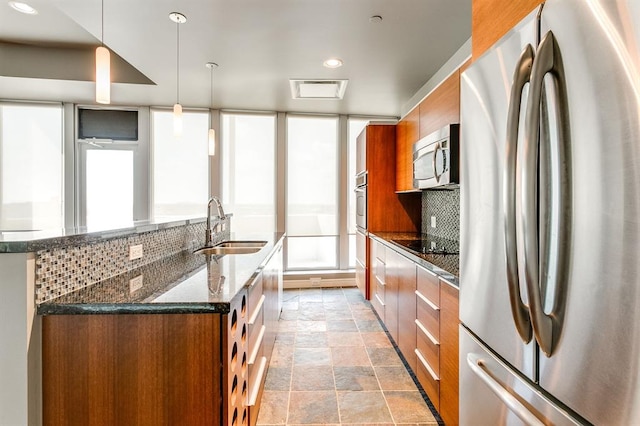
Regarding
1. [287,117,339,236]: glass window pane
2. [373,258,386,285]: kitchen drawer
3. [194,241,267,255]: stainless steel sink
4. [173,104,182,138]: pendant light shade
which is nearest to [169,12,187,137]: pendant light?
[173,104,182,138]: pendant light shade

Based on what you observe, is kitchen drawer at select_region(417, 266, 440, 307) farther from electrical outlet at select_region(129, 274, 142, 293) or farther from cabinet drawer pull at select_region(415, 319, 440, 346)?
electrical outlet at select_region(129, 274, 142, 293)

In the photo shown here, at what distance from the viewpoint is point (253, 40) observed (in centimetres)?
274

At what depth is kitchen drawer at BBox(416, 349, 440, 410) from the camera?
176 cm

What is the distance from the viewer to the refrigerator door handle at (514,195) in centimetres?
77

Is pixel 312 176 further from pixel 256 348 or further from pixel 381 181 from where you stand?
pixel 256 348

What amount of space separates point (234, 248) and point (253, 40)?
180 cm

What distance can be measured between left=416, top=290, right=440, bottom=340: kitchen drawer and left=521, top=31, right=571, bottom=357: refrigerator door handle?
1058mm

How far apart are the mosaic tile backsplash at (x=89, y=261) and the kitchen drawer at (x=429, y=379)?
168 cm

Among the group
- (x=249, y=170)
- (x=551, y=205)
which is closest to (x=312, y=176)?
(x=249, y=170)

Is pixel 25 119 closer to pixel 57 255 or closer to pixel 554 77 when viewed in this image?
pixel 57 255

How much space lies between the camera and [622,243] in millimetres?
582

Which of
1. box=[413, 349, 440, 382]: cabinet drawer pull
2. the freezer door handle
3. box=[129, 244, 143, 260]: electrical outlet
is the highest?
box=[129, 244, 143, 260]: electrical outlet

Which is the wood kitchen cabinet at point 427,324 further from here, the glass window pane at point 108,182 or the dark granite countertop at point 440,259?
the glass window pane at point 108,182

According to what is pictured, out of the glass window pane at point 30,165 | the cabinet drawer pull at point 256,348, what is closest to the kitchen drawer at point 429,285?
the cabinet drawer pull at point 256,348
